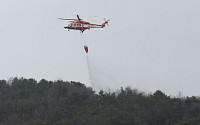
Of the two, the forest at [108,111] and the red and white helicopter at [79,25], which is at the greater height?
the red and white helicopter at [79,25]

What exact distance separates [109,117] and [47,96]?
38.5 m

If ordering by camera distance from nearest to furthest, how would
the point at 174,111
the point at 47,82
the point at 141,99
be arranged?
the point at 174,111 → the point at 141,99 → the point at 47,82

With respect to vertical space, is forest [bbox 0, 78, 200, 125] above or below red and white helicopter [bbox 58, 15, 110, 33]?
below

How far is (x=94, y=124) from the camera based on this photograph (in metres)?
59.7

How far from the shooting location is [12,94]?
4168 inches

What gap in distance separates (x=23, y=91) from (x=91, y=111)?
1492 inches

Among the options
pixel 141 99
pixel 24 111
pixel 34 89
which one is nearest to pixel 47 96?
pixel 34 89

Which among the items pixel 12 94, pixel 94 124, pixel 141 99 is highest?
pixel 12 94

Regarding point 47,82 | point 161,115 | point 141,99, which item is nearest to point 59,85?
point 47,82

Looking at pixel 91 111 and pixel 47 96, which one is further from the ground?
pixel 47 96

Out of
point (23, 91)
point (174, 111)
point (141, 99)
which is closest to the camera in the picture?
point (174, 111)

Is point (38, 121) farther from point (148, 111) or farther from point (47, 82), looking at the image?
point (47, 82)

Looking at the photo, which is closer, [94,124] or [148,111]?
[94,124]

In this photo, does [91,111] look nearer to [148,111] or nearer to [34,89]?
[148,111]
